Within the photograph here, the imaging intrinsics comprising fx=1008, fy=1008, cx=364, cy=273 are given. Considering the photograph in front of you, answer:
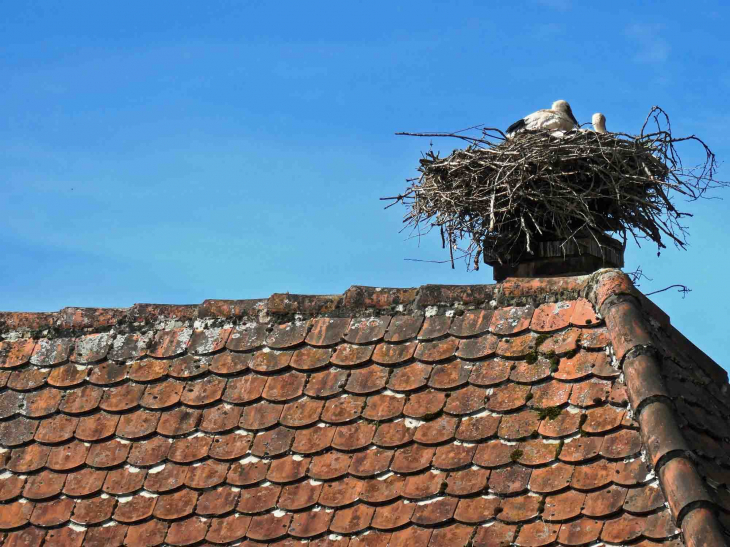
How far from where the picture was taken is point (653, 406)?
4.00 m

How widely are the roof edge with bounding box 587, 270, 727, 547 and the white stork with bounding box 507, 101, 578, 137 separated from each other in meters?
3.68

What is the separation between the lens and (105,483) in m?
4.54

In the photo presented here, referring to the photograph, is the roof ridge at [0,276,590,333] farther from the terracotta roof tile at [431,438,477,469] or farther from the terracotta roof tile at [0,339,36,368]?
the terracotta roof tile at [431,438,477,469]

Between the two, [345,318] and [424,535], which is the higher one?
[345,318]

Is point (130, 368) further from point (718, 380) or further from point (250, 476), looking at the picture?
point (718, 380)

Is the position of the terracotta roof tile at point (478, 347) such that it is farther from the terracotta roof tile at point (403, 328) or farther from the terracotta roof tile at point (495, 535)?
the terracotta roof tile at point (495, 535)

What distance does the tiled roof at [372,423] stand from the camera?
154 inches

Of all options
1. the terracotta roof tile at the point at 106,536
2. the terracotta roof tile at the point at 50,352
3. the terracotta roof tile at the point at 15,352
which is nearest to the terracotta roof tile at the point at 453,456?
the terracotta roof tile at the point at 106,536

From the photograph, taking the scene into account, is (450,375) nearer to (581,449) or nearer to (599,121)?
(581,449)

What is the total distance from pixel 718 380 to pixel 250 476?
2.44 metres

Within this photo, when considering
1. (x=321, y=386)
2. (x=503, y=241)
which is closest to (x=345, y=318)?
(x=321, y=386)

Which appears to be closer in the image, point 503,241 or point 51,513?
point 51,513

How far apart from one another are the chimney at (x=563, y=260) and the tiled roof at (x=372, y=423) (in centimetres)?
160

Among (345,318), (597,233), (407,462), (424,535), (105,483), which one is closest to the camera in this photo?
(424,535)
